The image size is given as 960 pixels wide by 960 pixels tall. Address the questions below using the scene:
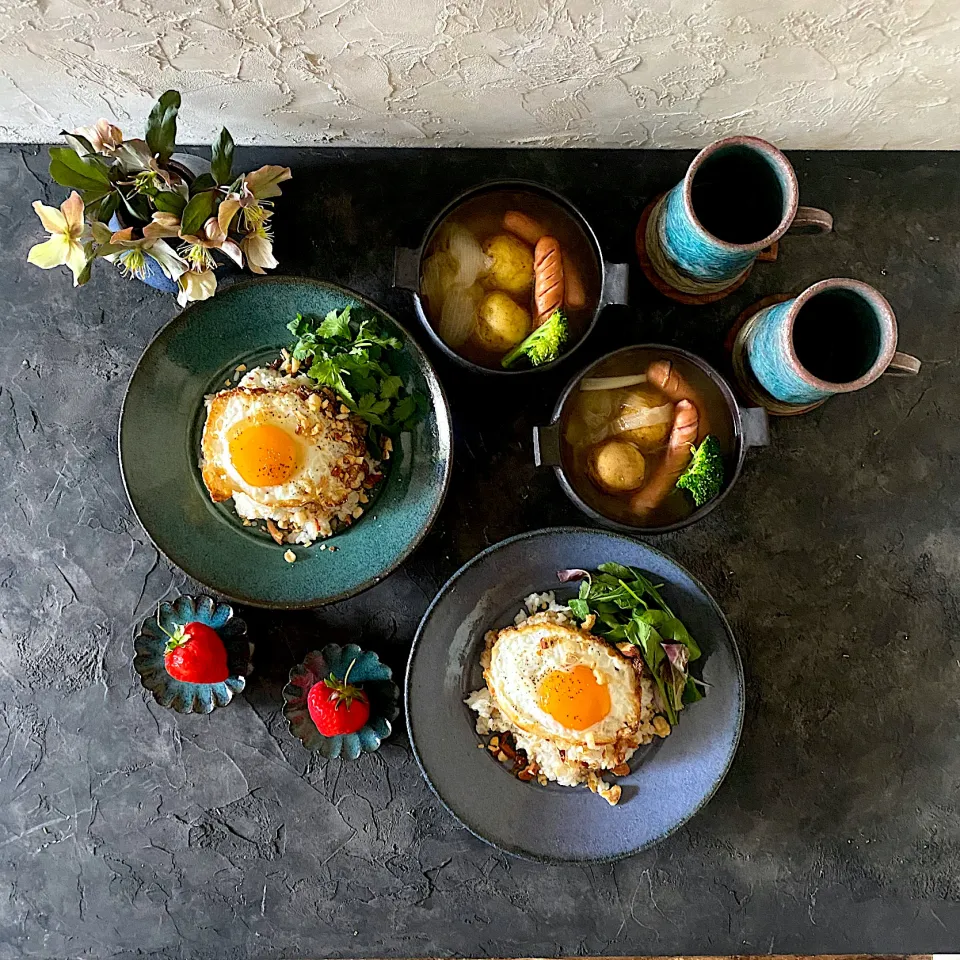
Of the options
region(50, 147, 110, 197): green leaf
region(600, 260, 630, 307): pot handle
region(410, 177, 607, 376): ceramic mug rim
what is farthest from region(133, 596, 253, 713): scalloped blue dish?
region(600, 260, 630, 307): pot handle

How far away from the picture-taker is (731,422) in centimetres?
185

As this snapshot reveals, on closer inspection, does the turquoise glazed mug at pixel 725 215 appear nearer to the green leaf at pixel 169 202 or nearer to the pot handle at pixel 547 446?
the pot handle at pixel 547 446

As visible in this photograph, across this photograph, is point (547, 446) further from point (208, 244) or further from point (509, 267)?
point (208, 244)

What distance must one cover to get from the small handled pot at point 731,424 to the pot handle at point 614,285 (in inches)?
4.4

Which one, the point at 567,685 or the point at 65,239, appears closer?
the point at 65,239

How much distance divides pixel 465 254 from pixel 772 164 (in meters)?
0.68

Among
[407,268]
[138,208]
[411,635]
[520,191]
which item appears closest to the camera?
[138,208]

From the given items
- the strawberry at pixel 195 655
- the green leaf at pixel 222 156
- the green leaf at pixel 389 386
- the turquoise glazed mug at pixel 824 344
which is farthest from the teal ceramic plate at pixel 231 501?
the turquoise glazed mug at pixel 824 344

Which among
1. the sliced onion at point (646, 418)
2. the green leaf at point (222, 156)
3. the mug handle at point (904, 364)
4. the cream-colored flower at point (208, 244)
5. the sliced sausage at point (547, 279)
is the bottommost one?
the sliced onion at point (646, 418)

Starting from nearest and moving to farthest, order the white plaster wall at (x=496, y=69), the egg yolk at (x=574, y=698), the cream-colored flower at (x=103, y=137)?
the white plaster wall at (x=496, y=69) → the cream-colored flower at (x=103, y=137) → the egg yolk at (x=574, y=698)

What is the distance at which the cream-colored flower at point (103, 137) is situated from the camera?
161 centimetres

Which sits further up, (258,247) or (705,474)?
(258,247)

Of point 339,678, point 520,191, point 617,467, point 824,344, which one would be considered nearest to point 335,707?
point 339,678

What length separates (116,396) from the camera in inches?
81.4
